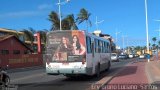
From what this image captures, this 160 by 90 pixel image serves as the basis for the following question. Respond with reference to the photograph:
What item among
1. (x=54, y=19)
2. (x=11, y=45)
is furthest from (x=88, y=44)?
(x=54, y=19)

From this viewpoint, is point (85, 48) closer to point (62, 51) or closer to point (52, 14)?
point (62, 51)

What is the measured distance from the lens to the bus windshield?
24.1 metres

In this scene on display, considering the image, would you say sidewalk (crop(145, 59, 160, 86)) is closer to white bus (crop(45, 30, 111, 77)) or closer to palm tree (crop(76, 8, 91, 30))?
white bus (crop(45, 30, 111, 77))

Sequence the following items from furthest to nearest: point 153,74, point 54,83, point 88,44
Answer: point 153,74, point 88,44, point 54,83

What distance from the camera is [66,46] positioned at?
24.2 metres

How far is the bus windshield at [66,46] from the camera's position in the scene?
24059 millimetres

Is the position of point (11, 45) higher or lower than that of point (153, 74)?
higher

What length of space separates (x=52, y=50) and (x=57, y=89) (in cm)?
558

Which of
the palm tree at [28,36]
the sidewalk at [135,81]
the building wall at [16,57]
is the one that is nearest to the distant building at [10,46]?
the building wall at [16,57]

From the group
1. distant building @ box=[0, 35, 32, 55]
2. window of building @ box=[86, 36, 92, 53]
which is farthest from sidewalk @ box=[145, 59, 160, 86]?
distant building @ box=[0, 35, 32, 55]

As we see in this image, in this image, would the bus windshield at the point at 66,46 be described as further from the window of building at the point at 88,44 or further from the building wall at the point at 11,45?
the building wall at the point at 11,45

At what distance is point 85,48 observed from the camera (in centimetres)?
2400

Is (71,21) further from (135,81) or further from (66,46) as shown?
(135,81)

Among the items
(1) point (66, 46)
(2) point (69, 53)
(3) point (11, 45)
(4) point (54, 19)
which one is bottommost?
(2) point (69, 53)
